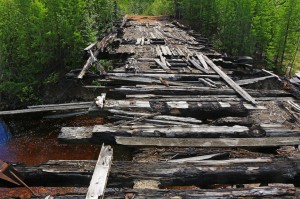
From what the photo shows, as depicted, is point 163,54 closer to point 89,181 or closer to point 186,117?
point 186,117

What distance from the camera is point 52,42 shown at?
17.1 meters

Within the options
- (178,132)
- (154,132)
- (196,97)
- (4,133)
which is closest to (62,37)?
(4,133)

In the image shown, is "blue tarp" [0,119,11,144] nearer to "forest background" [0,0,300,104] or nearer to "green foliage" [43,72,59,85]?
"forest background" [0,0,300,104]

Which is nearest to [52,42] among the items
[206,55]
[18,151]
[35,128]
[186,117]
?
[35,128]

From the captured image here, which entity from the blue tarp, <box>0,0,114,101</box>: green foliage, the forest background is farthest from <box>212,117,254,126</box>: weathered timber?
<box>0,0,114,101</box>: green foliage

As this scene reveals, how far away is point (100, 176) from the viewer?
3.19 metres

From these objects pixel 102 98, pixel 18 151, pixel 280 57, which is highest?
pixel 102 98

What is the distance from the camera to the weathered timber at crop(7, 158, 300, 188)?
11.0 feet

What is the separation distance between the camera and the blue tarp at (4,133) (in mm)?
13364

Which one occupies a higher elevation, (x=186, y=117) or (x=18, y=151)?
(x=186, y=117)

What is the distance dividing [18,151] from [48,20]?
27.1ft

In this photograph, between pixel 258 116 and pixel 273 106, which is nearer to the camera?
pixel 258 116

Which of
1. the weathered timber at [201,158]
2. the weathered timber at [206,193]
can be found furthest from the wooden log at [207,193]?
the weathered timber at [201,158]

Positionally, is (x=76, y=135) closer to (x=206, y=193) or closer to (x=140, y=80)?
(x=206, y=193)
